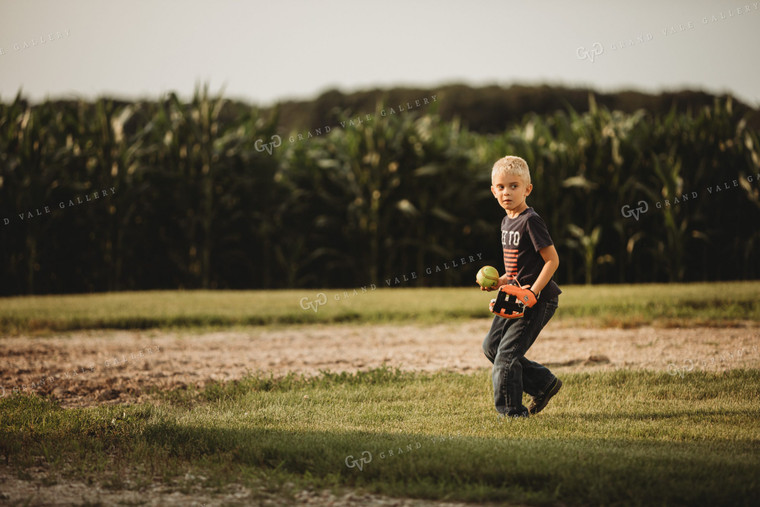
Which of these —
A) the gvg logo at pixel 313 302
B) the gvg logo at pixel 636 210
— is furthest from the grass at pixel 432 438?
the gvg logo at pixel 636 210

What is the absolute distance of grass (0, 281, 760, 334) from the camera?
30.0 feet

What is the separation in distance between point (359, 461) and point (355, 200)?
9.68 metres

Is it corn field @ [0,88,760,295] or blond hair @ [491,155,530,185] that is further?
corn field @ [0,88,760,295]

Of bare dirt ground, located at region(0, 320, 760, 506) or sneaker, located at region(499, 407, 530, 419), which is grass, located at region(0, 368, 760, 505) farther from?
bare dirt ground, located at region(0, 320, 760, 506)

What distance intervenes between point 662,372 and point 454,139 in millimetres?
8889

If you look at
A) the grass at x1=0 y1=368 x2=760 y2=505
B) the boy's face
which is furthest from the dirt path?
the boy's face

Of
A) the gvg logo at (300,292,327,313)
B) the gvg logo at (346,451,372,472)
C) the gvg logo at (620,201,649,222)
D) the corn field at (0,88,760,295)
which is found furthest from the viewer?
the gvg logo at (620,201,649,222)

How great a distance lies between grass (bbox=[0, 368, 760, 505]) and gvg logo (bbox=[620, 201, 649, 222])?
284 inches

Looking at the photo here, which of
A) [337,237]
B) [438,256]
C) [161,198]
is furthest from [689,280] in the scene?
[161,198]

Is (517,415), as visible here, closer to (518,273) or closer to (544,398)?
(544,398)

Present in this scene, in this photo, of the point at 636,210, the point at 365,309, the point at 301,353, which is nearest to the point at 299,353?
the point at 301,353

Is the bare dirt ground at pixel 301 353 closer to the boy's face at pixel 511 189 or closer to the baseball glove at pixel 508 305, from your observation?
the baseball glove at pixel 508 305

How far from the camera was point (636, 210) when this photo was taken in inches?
509

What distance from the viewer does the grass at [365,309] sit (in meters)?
9.14
